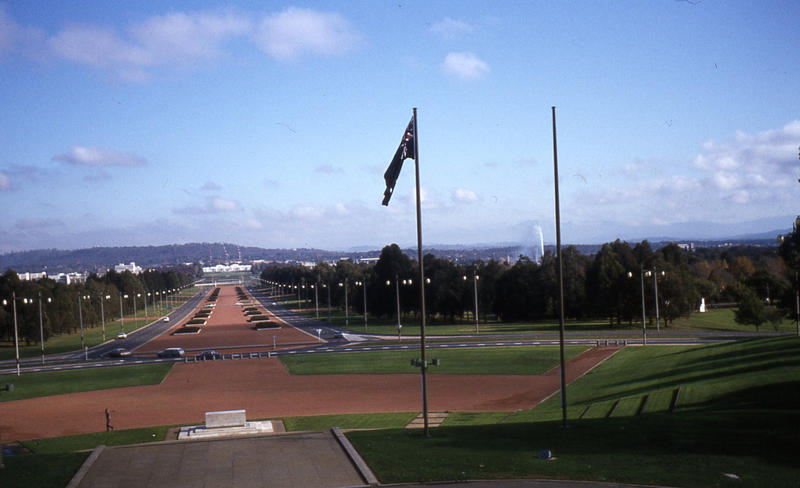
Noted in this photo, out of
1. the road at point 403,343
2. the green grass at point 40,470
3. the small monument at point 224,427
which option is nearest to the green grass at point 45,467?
the green grass at point 40,470

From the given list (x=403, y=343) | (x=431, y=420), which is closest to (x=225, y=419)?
(x=431, y=420)

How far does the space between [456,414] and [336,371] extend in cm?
1977

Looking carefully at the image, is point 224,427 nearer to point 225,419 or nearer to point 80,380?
point 225,419

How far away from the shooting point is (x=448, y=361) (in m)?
52.7

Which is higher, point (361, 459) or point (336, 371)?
point (361, 459)

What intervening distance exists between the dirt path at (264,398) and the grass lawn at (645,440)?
5202 millimetres

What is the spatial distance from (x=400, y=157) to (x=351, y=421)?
15.1m

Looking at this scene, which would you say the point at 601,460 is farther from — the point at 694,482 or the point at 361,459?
the point at 361,459

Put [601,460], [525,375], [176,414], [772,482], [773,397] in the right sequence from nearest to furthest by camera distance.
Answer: [772,482] < [601,460] < [773,397] < [176,414] < [525,375]

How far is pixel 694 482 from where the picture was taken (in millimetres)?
14445

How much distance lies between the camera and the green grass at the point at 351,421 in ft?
96.4

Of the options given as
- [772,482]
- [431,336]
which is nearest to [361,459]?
[772,482]

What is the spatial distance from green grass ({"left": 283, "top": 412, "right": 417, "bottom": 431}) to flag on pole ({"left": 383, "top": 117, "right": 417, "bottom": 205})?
1244cm

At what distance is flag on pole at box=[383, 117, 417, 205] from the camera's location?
68.8ft
